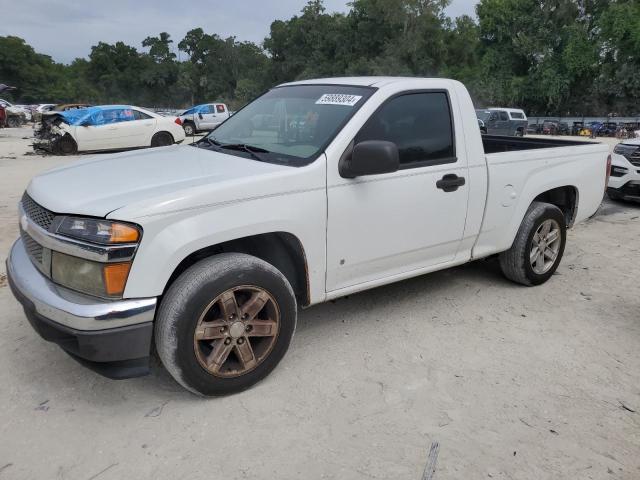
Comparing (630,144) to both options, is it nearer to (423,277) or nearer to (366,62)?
(423,277)

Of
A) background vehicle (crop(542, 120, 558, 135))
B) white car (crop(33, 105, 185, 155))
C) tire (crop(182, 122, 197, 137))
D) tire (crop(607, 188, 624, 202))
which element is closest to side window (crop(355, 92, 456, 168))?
tire (crop(607, 188, 624, 202))

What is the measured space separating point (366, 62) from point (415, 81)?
55.9 metres

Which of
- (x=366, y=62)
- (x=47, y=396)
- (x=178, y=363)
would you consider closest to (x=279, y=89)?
(x=178, y=363)

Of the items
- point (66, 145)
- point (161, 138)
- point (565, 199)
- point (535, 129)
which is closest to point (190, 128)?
point (161, 138)

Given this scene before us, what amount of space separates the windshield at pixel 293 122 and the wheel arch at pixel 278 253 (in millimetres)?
470

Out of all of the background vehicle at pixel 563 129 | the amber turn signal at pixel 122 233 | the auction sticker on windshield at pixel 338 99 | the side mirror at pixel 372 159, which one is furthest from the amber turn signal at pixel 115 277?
the background vehicle at pixel 563 129

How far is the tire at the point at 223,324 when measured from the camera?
2.62 m

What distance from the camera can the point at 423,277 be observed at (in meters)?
4.87

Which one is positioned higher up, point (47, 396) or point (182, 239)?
point (182, 239)

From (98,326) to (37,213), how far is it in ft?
2.87

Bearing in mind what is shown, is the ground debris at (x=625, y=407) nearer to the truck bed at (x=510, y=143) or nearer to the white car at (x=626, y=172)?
the truck bed at (x=510, y=143)

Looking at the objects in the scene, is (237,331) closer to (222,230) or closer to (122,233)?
(222,230)

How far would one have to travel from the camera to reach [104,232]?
2436 mm

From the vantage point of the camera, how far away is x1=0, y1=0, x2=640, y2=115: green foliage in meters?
41.8
